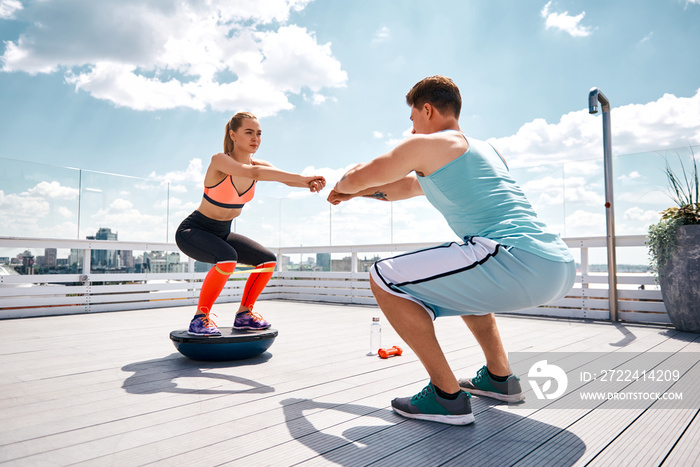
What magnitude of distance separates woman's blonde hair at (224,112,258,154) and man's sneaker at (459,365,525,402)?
83.7 inches

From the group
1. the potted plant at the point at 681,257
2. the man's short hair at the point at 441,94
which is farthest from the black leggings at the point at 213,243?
the potted plant at the point at 681,257

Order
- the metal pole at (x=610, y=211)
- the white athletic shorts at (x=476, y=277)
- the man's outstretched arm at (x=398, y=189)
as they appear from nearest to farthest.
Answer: the white athletic shorts at (x=476, y=277) → the man's outstretched arm at (x=398, y=189) → the metal pole at (x=610, y=211)

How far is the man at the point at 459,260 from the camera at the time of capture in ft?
4.60

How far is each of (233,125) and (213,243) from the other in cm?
82

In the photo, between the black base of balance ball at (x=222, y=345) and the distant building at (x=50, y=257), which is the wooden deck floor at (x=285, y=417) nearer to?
the black base of balance ball at (x=222, y=345)

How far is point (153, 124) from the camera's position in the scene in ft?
47.5

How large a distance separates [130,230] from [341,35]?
5.02 m

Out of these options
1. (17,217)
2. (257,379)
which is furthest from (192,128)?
(257,379)

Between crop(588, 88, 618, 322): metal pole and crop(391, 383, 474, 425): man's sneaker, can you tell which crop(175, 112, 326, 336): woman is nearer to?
crop(391, 383, 474, 425): man's sneaker


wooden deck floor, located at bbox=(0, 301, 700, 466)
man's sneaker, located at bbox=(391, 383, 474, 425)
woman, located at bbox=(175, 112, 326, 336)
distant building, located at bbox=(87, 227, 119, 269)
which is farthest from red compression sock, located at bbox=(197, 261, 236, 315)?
distant building, located at bbox=(87, 227, 119, 269)

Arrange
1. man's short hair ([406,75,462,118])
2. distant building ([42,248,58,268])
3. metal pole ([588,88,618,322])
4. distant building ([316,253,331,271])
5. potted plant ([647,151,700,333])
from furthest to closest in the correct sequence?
distant building ([316,253,331,271])
distant building ([42,248,58,268])
metal pole ([588,88,618,322])
potted plant ([647,151,700,333])
man's short hair ([406,75,462,118])

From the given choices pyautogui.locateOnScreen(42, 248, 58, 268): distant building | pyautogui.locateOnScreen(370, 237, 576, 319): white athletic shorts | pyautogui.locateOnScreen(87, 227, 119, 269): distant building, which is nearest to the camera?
pyautogui.locateOnScreen(370, 237, 576, 319): white athletic shorts

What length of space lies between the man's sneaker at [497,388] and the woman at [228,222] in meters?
1.38

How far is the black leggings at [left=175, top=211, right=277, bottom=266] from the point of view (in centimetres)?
273
